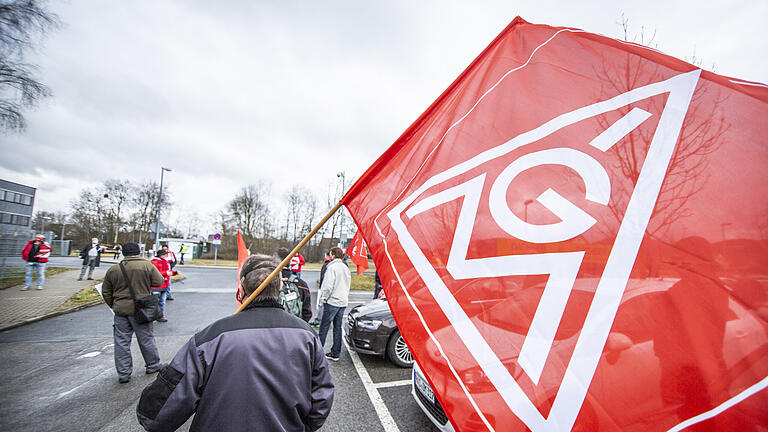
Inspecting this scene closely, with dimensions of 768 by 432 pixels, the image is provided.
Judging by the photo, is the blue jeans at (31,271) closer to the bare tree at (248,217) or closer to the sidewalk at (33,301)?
the sidewalk at (33,301)

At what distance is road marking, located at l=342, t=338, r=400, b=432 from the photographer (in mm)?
3296

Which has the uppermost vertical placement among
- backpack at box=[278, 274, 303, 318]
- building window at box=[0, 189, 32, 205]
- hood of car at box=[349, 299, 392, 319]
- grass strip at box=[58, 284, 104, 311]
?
building window at box=[0, 189, 32, 205]

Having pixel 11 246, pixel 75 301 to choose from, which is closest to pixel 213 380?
pixel 75 301

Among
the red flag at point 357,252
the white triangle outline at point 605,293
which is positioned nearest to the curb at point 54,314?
the red flag at point 357,252

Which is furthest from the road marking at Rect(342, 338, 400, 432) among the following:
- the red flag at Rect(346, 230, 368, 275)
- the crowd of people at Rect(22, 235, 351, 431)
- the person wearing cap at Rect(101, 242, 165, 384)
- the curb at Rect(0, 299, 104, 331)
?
the curb at Rect(0, 299, 104, 331)

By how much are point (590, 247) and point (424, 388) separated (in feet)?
9.31

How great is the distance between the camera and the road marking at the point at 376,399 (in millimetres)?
3296

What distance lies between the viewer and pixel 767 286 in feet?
2.78

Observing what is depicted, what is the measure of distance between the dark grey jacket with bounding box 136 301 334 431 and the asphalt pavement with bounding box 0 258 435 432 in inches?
82.9

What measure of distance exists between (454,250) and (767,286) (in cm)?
95

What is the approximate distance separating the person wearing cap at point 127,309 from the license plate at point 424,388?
3804mm

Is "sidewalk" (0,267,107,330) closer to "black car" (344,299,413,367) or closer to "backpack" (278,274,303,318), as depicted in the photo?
"backpack" (278,274,303,318)

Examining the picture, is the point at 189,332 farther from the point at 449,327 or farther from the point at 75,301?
the point at 449,327

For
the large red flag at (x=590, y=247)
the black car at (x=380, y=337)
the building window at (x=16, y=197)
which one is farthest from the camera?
the building window at (x=16, y=197)
